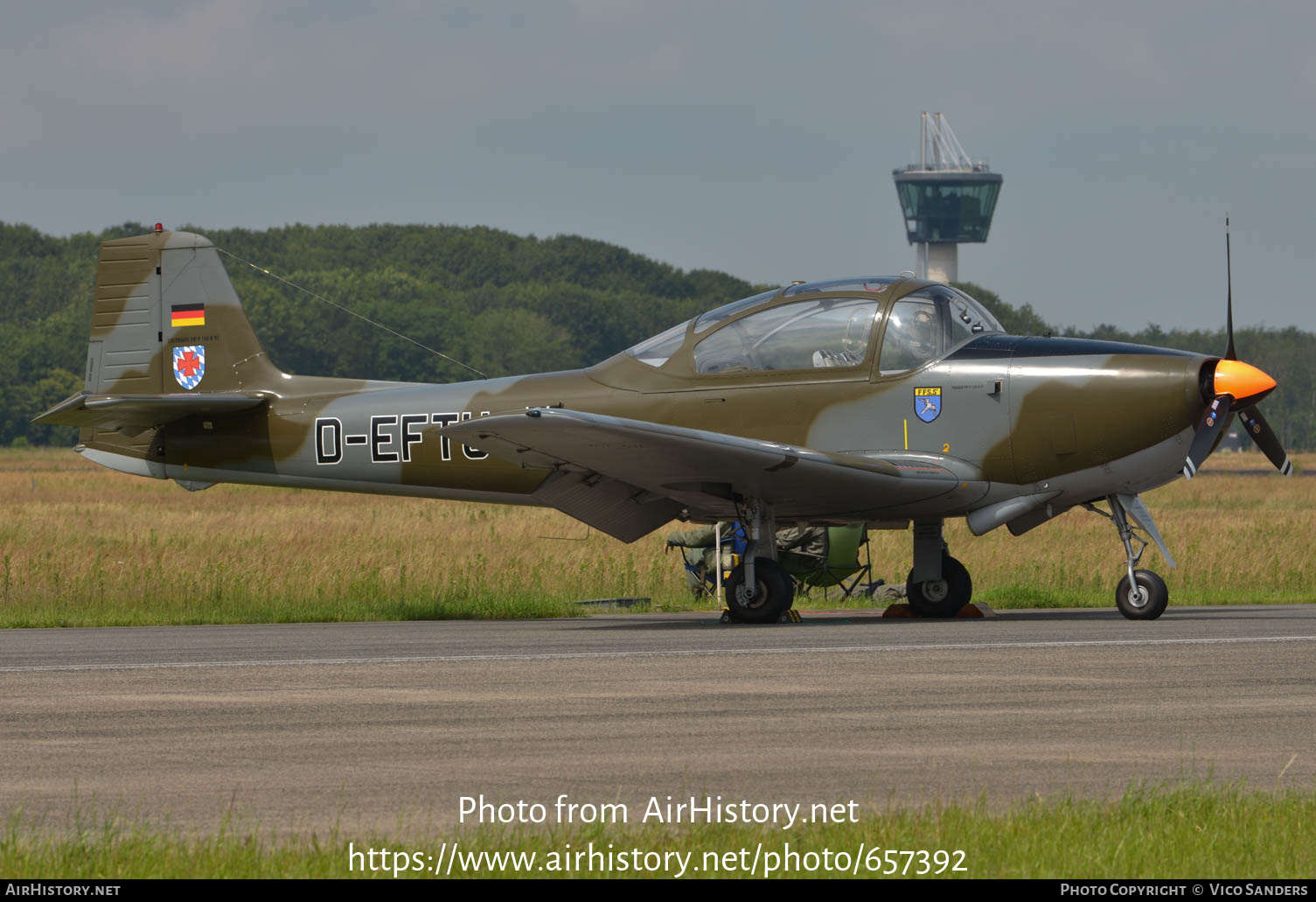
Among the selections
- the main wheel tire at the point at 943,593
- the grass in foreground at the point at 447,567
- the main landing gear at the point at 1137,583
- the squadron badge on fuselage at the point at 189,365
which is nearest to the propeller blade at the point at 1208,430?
the main landing gear at the point at 1137,583

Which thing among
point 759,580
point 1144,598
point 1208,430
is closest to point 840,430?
point 759,580

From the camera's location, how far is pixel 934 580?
15.9 meters

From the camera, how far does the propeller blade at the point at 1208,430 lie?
46.2 ft

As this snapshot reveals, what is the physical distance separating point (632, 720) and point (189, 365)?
1185 centimetres

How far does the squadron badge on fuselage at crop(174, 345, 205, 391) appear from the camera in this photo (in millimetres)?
18781

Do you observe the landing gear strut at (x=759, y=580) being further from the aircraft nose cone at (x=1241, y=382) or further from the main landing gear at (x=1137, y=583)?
the aircraft nose cone at (x=1241, y=382)

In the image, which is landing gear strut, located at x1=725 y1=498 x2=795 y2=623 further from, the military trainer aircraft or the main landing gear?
the main landing gear

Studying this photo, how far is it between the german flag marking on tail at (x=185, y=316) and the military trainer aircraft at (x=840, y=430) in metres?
1.71

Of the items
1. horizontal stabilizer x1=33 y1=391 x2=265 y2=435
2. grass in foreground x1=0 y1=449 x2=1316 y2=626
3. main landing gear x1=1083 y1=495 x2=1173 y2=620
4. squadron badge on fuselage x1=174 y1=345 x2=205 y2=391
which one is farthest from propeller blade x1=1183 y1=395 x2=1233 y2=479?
squadron badge on fuselage x1=174 y1=345 x2=205 y2=391

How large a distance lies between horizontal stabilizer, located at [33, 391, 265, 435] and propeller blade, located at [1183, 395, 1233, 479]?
916 centimetres

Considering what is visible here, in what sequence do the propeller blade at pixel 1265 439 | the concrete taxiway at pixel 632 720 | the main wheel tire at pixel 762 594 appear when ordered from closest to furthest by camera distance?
the concrete taxiway at pixel 632 720 → the main wheel tire at pixel 762 594 → the propeller blade at pixel 1265 439

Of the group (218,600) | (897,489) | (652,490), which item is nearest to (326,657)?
(652,490)
